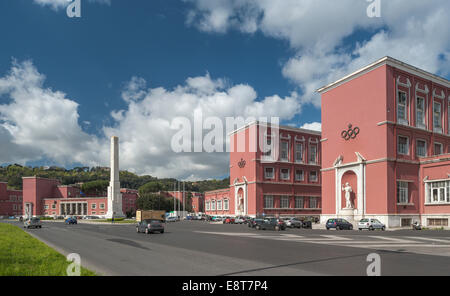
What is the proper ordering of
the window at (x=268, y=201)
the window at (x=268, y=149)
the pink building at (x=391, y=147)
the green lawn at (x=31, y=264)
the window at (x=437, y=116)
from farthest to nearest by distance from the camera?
1. the window at (x=268, y=149)
2. the window at (x=268, y=201)
3. the window at (x=437, y=116)
4. the pink building at (x=391, y=147)
5. the green lawn at (x=31, y=264)

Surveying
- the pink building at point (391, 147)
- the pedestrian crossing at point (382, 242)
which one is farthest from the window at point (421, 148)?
the pedestrian crossing at point (382, 242)

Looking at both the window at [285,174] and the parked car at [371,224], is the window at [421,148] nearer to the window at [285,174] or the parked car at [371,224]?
the parked car at [371,224]

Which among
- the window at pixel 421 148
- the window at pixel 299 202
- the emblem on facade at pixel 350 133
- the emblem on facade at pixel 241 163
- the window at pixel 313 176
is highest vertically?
the emblem on facade at pixel 350 133

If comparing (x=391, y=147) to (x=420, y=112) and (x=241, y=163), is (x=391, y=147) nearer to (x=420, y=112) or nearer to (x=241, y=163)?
(x=420, y=112)

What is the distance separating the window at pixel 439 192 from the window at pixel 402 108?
793 cm

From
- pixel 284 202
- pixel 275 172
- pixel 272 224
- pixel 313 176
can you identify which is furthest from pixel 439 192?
pixel 313 176

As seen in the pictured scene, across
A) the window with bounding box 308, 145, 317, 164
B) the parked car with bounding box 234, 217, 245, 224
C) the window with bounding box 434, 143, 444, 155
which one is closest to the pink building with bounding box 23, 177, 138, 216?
the parked car with bounding box 234, 217, 245, 224

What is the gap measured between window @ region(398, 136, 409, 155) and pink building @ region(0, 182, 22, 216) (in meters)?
126

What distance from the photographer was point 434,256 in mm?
15125

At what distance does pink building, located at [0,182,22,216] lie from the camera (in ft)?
410

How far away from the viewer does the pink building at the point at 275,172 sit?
67.6 m

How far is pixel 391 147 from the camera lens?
41875 millimetres
